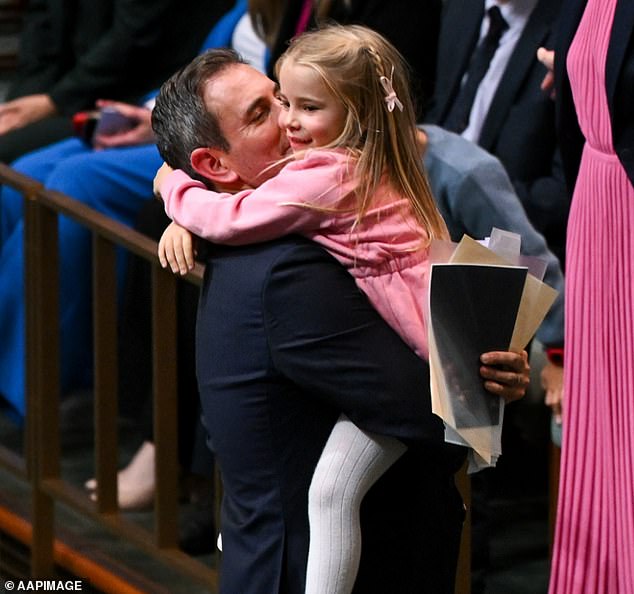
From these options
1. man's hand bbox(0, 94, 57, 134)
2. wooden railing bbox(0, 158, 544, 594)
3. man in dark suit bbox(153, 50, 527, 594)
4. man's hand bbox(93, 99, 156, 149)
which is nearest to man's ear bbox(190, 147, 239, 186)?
man in dark suit bbox(153, 50, 527, 594)

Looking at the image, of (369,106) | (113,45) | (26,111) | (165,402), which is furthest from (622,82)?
(26,111)

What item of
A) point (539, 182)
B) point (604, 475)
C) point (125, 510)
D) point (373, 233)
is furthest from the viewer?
point (125, 510)

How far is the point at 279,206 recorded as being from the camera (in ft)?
6.73

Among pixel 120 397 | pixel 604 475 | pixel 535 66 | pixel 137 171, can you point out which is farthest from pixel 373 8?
pixel 604 475

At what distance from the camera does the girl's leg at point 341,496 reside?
6.96ft

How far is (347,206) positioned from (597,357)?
983 millimetres

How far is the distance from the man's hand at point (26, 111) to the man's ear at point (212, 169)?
122 inches

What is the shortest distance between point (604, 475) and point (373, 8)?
1642mm

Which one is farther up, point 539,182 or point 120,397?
point 539,182

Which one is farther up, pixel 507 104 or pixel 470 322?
pixel 470 322

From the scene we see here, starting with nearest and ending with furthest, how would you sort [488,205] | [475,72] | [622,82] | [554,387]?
[622,82] < [488,205] < [554,387] < [475,72]

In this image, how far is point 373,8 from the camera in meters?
4.11

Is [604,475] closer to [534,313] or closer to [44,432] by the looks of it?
[534,313]

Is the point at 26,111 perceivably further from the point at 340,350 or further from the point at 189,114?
the point at 340,350
